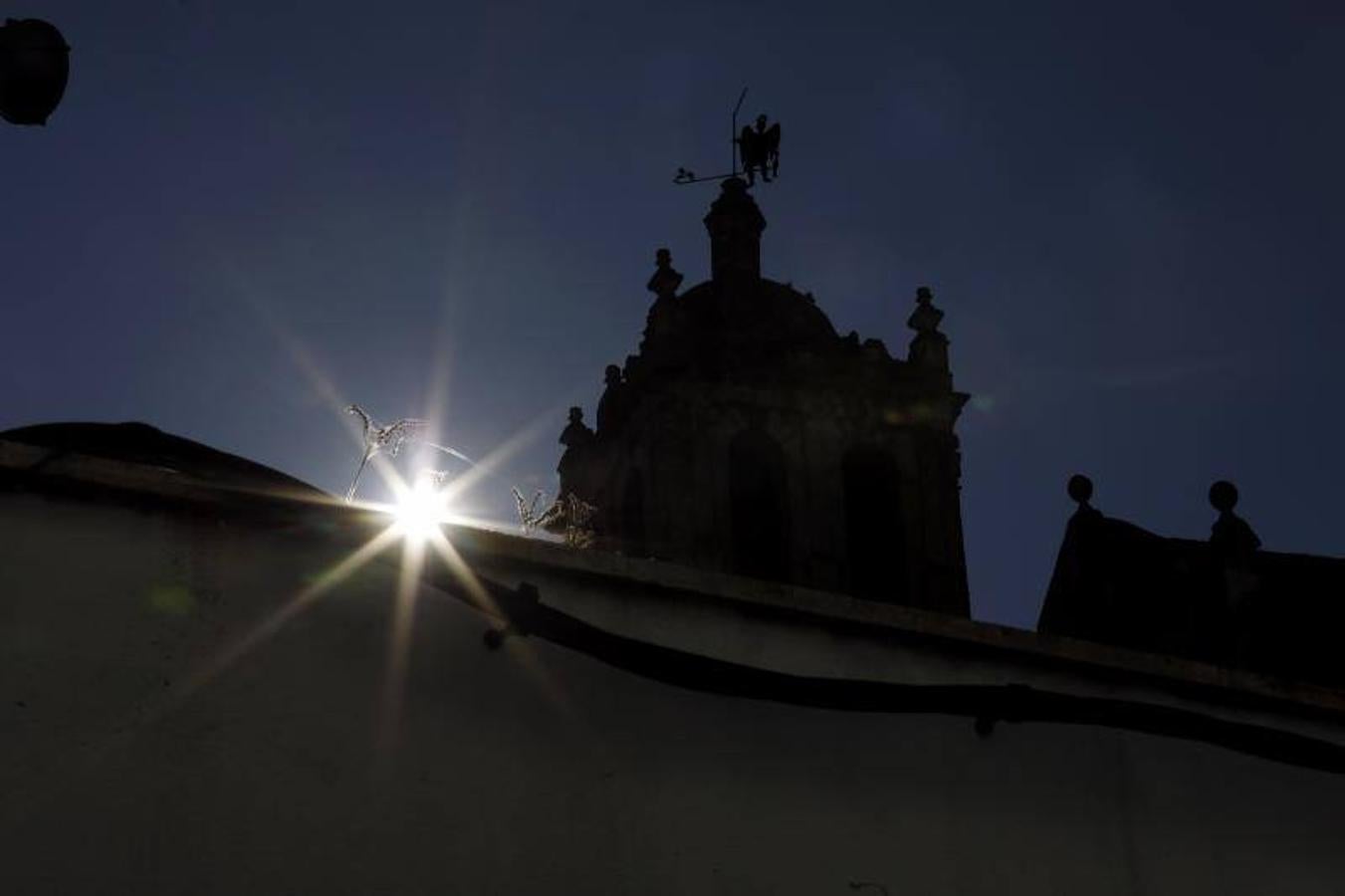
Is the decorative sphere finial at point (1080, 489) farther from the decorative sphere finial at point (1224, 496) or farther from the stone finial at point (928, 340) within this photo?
the stone finial at point (928, 340)

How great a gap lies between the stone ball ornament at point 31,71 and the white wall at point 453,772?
1.36 m

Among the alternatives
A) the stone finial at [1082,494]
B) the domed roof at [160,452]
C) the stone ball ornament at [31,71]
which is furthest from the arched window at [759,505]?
the stone ball ornament at [31,71]

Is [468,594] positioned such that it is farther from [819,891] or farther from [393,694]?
[819,891]

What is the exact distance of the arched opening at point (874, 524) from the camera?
29359 millimetres

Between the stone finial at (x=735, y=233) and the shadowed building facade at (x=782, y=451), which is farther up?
the stone finial at (x=735, y=233)

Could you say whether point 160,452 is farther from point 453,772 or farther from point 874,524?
point 874,524

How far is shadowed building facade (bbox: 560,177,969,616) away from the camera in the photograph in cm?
2891

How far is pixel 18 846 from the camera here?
17.4 ft

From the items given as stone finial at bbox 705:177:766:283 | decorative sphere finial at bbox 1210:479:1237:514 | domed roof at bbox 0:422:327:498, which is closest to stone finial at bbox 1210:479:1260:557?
decorative sphere finial at bbox 1210:479:1237:514

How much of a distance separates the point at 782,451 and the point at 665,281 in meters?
4.48

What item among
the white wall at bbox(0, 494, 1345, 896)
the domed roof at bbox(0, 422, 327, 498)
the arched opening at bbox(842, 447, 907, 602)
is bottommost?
the white wall at bbox(0, 494, 1345, 896)

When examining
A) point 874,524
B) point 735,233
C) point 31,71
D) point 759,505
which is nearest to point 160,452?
point 31,71

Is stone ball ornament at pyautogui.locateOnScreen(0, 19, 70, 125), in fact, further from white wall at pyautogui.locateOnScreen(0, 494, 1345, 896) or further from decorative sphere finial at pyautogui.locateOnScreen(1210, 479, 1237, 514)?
decorative sphere finial at pyautogui.locateOnScreen(1210, 479, 1237, 514)

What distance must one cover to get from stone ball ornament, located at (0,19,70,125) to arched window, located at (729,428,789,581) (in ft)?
75.3
